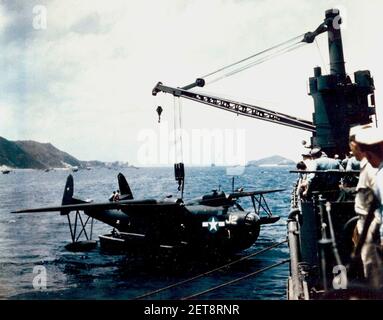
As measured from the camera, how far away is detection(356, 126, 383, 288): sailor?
320cm

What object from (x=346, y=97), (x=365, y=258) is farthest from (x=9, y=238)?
(x=365, y=258)

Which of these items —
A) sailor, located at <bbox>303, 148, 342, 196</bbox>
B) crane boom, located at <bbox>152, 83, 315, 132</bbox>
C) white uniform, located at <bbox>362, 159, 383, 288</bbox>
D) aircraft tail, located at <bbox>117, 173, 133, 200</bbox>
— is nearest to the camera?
white uniform, located at <bbox>362, 159, 383, 288</bbox>

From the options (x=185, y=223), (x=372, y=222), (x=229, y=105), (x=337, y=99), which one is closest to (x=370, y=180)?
(x=372, y=222)

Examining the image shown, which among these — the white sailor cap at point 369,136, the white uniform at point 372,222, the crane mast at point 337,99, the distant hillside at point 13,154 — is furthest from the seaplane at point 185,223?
the distant hillside at point 13,154

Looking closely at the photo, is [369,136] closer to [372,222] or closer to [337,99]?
[372,222]

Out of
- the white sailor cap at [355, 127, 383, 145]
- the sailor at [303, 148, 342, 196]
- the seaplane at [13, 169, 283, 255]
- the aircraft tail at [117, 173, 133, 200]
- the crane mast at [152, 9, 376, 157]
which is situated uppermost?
the crane mast at [152, 9, 376, 157]

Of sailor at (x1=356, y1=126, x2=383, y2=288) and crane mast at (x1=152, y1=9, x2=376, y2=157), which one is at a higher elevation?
crane mast at (x1=152, y1=9, x2=376, y2=157)

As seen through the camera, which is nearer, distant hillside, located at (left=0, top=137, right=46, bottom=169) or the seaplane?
the seaplane

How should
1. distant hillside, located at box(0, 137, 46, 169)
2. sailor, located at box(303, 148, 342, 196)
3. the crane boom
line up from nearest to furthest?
sailor, located at box(303, 148, 342, 196) → the crane boom → distant hillside, located at box(0, 137, 46, 169)

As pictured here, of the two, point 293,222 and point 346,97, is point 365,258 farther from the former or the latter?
point 346,97

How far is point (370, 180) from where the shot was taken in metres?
3.23

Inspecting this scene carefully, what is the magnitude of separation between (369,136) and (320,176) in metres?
4.42

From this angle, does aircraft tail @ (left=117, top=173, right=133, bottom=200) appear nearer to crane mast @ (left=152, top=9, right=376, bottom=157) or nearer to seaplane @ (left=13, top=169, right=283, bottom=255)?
seaplane @ (left=13, top=169, right=283, bottom=255)

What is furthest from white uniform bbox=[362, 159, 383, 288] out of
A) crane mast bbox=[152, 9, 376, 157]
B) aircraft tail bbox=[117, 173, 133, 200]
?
aircraft tail bbox=[117, 173, 133, 200]
